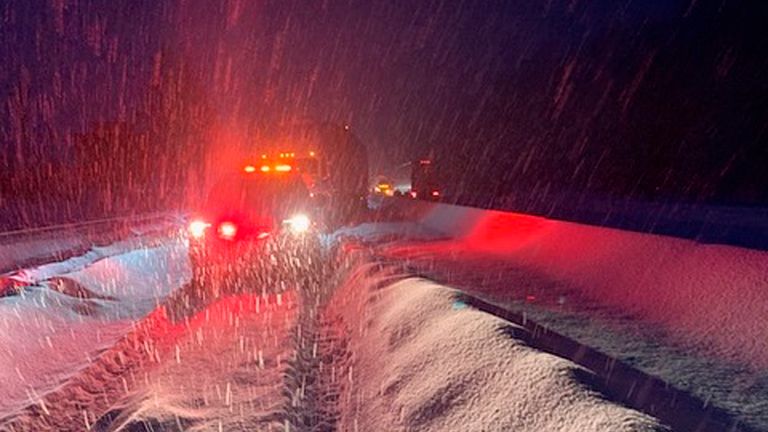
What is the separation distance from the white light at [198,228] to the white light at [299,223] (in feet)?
4.49

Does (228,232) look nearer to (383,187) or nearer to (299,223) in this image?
(299,223)

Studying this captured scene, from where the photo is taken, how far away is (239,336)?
7.41m

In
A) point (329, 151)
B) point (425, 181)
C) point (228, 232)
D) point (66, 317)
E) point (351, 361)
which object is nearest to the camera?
point (351, 361)

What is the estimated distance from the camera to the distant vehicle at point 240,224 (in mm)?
9992

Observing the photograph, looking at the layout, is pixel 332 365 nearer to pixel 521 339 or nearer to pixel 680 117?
pixel 521 339

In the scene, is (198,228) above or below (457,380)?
below

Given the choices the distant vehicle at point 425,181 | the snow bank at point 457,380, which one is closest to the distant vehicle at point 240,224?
the snow bank at point 457,380

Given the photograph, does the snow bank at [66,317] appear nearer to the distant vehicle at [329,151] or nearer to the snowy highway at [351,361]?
the snowy highway at [351,361]

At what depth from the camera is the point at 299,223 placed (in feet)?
36.9

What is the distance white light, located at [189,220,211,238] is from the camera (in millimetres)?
10094

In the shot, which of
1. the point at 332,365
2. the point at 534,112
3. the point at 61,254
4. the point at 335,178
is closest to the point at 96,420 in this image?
the point at 332,365

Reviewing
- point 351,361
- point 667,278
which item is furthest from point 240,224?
point 667,278

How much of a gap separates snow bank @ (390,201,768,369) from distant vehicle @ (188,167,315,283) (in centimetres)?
374

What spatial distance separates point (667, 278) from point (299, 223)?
6.02 metres
